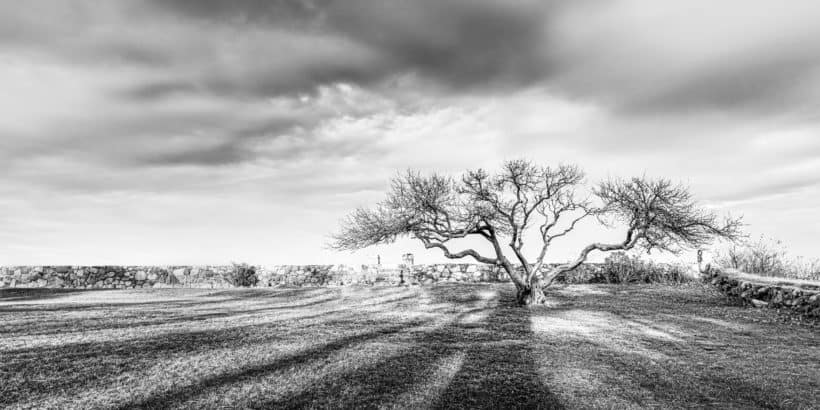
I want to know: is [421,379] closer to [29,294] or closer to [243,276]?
[243,276]

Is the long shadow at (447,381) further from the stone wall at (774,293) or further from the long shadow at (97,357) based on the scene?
the stone wall at (774,293)

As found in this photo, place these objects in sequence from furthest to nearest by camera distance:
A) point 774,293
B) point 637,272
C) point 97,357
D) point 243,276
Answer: point 243,276 → point 637,272 → point 774,293 → point 97,357

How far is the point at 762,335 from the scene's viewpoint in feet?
30.7

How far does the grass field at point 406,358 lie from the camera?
498 cm

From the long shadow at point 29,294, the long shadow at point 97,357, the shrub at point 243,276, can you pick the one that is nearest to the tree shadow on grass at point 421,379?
the long shadow at point 97,357

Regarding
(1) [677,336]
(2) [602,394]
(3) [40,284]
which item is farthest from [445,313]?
(3) [40,284]

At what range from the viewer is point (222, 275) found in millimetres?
21859

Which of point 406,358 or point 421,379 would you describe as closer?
point 421,379

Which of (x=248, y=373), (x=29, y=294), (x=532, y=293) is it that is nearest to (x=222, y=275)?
(x=29, y=294)

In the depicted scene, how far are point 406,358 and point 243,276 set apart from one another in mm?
17046

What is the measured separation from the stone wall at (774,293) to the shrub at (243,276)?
18741mm

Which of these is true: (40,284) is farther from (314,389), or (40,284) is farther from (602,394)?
(602,394)

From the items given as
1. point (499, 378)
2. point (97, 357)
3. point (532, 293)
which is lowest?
point (499, 378)

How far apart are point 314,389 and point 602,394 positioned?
10.4 feet
